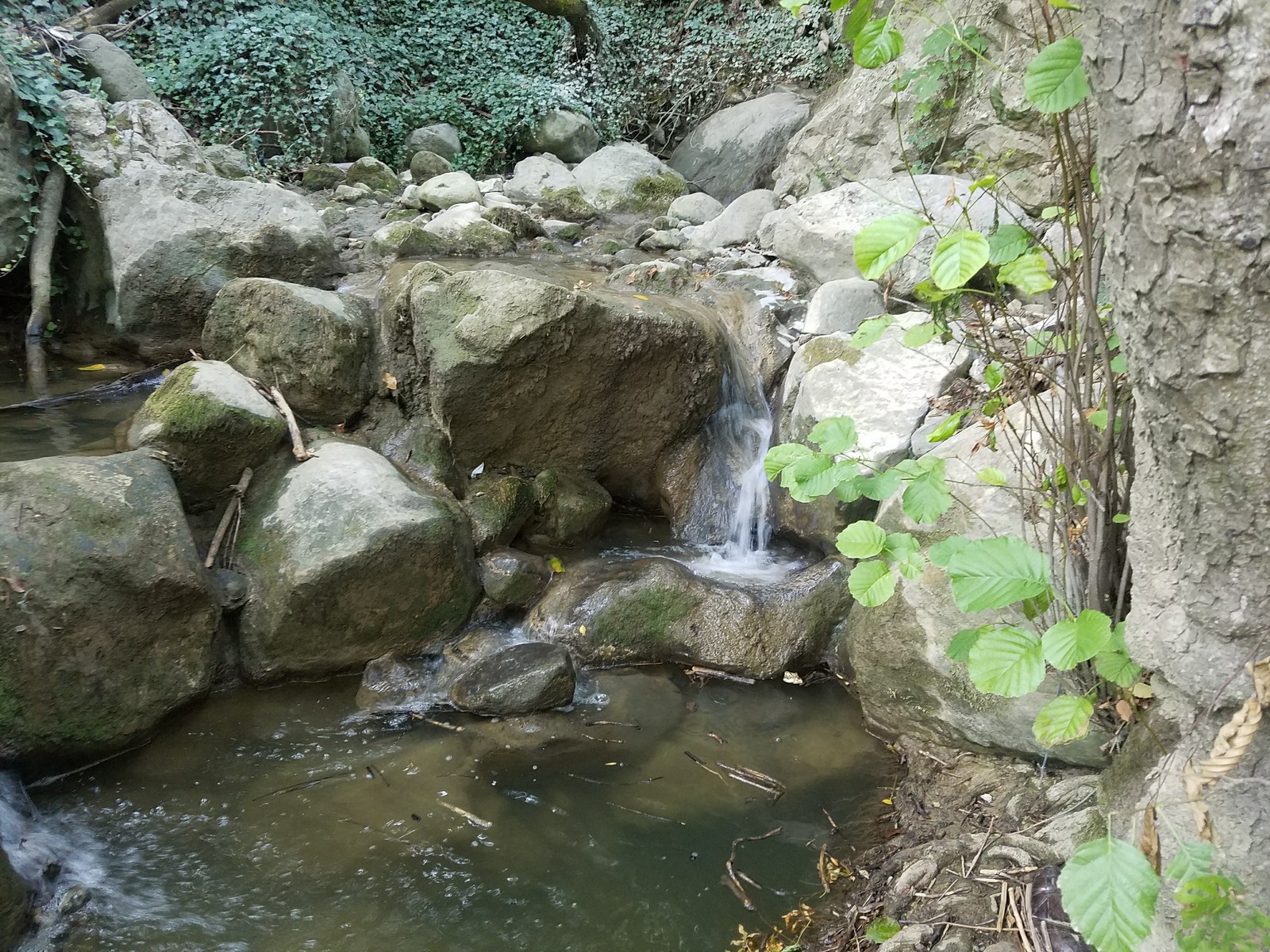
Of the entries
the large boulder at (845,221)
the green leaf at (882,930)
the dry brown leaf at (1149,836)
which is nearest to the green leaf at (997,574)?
the dry brown leaf at (1149,836)

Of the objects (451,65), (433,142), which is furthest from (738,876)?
(451,65)

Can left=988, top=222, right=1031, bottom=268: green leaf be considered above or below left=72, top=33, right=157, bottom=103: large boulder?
below

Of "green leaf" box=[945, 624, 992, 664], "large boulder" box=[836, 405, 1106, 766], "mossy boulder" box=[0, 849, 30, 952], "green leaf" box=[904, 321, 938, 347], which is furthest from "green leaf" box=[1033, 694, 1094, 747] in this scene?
"mossy boulder" box=[0, 849, 30, 952]

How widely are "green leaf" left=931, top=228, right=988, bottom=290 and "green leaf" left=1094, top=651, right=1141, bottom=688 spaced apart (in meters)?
0.90

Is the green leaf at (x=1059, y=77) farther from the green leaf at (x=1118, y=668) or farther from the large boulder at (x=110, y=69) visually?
the large boulder at (x=110, y=69)

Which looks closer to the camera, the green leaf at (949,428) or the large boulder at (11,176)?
the green leaf at (949,428)

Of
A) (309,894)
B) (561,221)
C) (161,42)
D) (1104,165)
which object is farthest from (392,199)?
(1104,165)

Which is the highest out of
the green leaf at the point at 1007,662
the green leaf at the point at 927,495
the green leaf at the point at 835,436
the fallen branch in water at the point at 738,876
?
the green leaf at the point at 835,436

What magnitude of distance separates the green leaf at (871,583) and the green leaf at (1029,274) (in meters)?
0.73

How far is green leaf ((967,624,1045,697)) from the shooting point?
5.56 feet

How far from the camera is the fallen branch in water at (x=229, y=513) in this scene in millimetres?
3953

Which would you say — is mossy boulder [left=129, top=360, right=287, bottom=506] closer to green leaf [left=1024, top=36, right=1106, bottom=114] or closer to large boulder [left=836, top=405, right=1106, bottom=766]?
large boulder [left=836, top=405, right=1106, bottom=766]

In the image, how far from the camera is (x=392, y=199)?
26.9 feet

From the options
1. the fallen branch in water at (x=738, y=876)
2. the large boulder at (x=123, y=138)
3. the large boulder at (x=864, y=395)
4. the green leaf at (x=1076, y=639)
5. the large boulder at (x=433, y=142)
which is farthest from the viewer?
the large boulder at (x=433, y=142)
